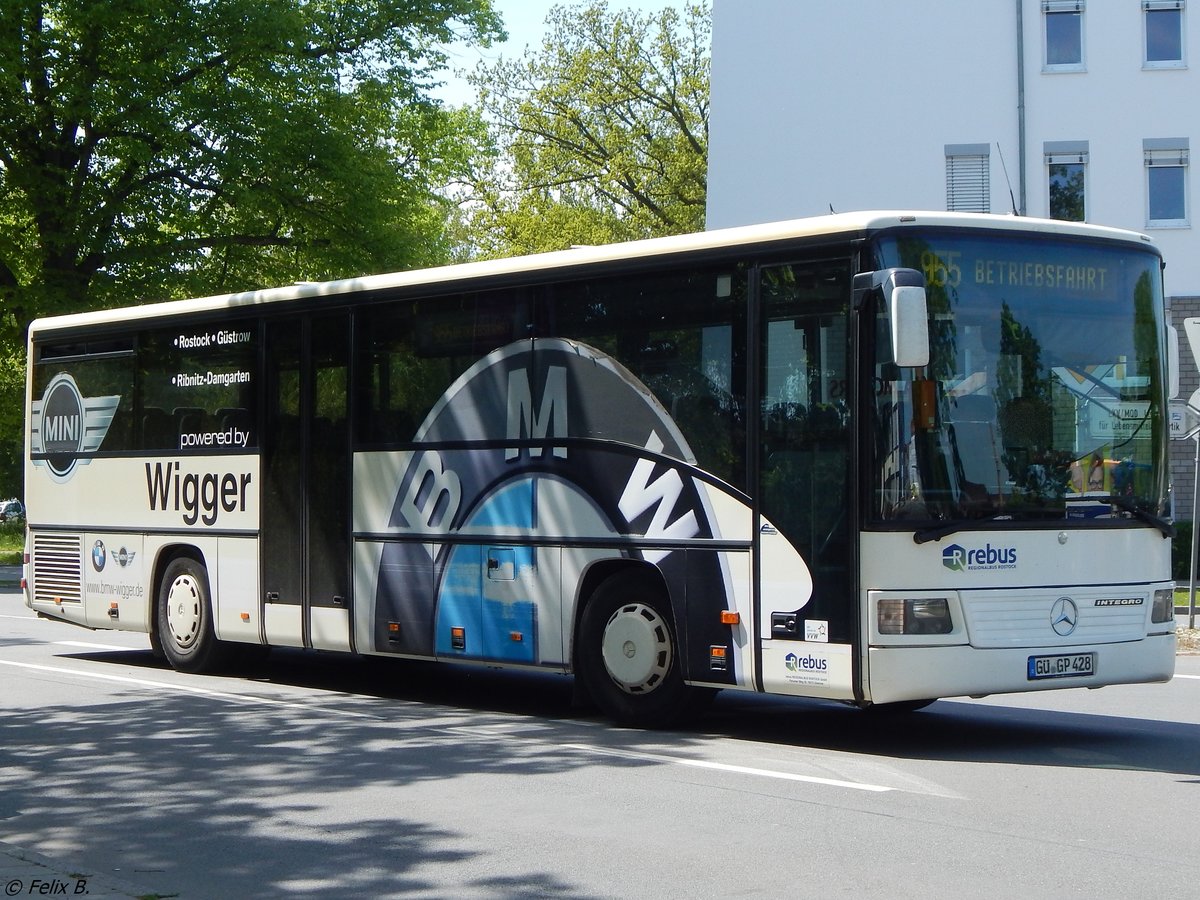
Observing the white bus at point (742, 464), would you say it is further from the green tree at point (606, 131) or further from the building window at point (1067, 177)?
the green tree at point (606, 131)

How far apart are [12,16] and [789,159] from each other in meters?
15.6

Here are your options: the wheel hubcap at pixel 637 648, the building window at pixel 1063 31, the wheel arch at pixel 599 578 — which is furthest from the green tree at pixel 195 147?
the wheel hubcap at pixel 637 648

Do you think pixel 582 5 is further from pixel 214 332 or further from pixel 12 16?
pixel 214 332

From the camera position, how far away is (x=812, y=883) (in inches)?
247

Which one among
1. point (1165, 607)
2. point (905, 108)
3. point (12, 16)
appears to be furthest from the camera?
point (905, 108)

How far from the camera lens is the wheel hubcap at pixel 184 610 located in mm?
14414

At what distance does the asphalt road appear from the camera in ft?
21.2

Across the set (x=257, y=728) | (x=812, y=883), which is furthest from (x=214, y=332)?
(x=812, y=883)

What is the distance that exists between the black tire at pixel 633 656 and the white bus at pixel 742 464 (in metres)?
0.02

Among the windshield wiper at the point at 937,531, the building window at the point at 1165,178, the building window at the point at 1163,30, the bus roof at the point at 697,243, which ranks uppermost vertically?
the building window at the point at 1163,30

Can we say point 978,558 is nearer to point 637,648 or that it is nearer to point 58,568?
point 637,648

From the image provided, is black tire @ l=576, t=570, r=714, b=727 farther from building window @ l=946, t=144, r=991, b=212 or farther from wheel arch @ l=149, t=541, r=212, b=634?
building window @ l=946, t=144, r=991, b=212

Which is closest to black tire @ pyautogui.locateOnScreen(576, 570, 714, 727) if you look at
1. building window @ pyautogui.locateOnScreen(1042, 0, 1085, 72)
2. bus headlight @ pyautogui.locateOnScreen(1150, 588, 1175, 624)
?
bus headlight @ pyautogui.locateOnScreen(1150, 588, 1175, 624)

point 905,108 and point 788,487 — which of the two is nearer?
point 788,487
